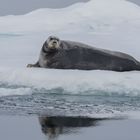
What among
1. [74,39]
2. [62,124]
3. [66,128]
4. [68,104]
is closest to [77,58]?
[68,104]

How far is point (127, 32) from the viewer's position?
61.5 feet

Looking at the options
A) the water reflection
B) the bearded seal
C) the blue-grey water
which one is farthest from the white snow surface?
the water reflection

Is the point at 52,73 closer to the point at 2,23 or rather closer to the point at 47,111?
the point at 47,111

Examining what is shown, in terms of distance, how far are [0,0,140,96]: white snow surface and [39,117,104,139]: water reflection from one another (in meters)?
1.89

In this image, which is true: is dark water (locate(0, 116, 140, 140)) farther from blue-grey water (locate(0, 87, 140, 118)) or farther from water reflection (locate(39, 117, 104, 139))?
blue-grey water (locate(0, 87, 140, 118))

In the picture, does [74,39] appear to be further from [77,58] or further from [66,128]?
[66,128]

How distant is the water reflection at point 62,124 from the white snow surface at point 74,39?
1889 mm

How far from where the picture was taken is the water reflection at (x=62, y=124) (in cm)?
746

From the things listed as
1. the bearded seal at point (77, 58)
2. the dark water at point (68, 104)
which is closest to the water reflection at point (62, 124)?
the dark water at point (68, 104)

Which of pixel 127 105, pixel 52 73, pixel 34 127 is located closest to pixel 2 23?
pixel 52 73

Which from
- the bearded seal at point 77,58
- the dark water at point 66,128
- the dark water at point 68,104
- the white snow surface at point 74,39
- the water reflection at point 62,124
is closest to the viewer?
the dark water at point 66,128

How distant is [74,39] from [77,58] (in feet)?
16.8

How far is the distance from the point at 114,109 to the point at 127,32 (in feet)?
32.6

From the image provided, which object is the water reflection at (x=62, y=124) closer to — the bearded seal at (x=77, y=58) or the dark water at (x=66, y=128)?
the dark water at (x=66, y=128)
